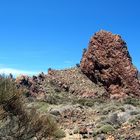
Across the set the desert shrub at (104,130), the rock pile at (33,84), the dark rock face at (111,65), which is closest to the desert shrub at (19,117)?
the desert shrub at (104,130)

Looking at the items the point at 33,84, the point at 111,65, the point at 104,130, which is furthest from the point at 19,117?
the point at 111,65

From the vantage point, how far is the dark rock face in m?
64.8

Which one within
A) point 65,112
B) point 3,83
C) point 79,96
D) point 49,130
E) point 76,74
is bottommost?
point 49,130

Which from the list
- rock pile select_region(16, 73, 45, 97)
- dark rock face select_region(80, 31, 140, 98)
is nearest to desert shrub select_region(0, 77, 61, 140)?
rock pile select_region(16, 73, 45, 97)

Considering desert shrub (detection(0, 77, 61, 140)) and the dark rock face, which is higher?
the dark rock face

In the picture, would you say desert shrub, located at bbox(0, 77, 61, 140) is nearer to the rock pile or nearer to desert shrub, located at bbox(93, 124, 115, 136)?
desert shrub, located at bbox(93, 124, 115, 136)

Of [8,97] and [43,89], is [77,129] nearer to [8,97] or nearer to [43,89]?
[8,97]

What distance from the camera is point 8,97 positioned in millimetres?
13023

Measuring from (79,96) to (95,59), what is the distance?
5.58 meters

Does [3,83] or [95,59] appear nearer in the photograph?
[3,83]

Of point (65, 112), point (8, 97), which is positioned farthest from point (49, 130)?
point (65, 112)

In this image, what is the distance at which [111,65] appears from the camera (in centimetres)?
6525

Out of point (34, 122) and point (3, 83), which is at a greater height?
point (3, 83)

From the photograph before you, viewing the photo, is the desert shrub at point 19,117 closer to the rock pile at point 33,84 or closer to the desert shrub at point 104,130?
the desert shrub at point 104,130
